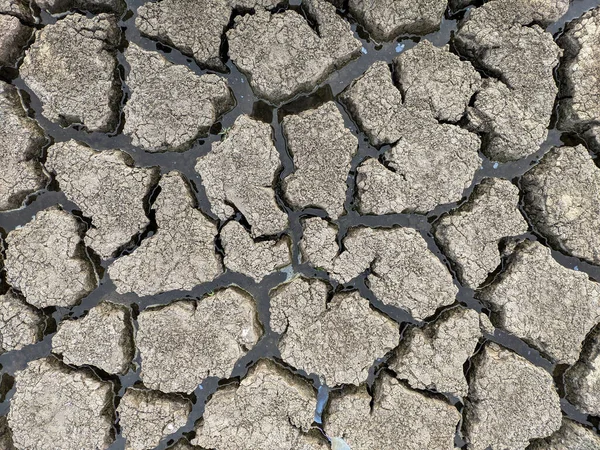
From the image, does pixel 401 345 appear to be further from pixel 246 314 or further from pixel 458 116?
pixel 458 116

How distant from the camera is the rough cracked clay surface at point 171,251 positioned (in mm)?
1562

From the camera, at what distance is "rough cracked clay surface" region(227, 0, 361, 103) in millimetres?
1562

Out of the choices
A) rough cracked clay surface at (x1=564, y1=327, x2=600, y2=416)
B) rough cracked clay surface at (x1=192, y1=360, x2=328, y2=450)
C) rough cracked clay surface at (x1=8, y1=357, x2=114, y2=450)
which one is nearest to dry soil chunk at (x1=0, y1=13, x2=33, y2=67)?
rough cracked clay surface at (x1=8, y1=357, x2=114, y2=450)

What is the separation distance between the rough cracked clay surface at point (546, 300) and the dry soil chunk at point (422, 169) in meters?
0.41

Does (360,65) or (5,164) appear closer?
(5,164)

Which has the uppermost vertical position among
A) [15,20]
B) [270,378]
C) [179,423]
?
[15,20]

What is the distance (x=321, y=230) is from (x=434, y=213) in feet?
1.56

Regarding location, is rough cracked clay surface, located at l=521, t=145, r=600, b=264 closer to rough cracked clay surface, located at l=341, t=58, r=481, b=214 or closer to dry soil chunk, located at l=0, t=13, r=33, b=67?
rough cracked clay surface, located at l=341, t=58, r=481, b=214

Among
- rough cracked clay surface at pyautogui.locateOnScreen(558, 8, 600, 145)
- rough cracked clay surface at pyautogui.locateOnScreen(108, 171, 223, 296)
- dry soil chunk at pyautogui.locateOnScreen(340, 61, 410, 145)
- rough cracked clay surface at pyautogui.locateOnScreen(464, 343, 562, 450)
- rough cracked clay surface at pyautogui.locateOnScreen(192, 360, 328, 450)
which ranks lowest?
rough cracked clay surface at pyautogui.locateOnScreen(192, 360, 328, 450)

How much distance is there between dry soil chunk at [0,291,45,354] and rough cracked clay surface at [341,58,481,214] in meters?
1.37

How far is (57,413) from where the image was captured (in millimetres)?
1597

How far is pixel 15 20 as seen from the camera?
62.2 inches

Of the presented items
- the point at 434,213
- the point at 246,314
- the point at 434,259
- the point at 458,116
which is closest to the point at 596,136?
the point at 458,116

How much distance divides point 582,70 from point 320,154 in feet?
3.46
